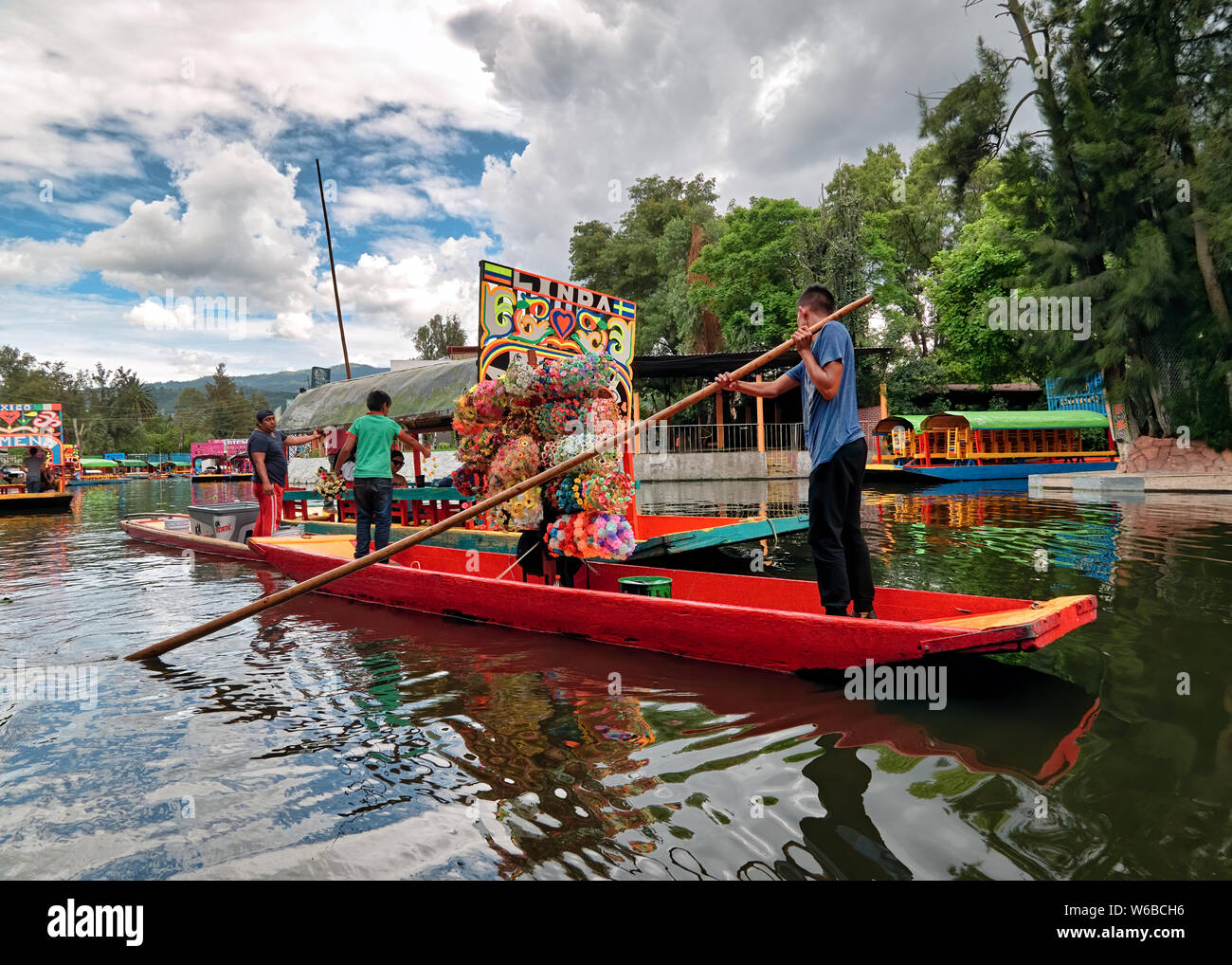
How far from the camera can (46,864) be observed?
2.53 m

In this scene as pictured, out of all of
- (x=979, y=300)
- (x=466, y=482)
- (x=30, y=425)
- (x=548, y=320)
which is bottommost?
(x=466, y=482)

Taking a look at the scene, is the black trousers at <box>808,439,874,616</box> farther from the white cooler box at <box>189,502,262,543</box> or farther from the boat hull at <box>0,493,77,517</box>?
the boat hull at <box>0,493,77,517</box>

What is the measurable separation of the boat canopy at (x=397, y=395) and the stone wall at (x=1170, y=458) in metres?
19.2

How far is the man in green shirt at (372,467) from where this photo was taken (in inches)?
285

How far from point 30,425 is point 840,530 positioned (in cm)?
3620

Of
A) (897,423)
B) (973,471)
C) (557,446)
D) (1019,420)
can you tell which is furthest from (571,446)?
(897,423)

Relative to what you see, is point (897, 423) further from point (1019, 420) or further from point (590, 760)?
point (590, 760)

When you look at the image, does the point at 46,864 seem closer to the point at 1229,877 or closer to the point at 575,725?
the point at 575,725

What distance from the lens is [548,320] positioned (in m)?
7.51

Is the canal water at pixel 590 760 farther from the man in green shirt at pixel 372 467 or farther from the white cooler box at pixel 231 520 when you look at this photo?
the white cooler box at pixel 231 520

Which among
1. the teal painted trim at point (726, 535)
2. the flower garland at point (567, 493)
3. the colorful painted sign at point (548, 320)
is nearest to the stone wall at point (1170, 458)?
the teal painted trim at point (726, 535)

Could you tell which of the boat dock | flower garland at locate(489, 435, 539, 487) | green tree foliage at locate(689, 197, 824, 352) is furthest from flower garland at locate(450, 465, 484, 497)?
green tree foliage at locate(689, 197, 824, 352)
